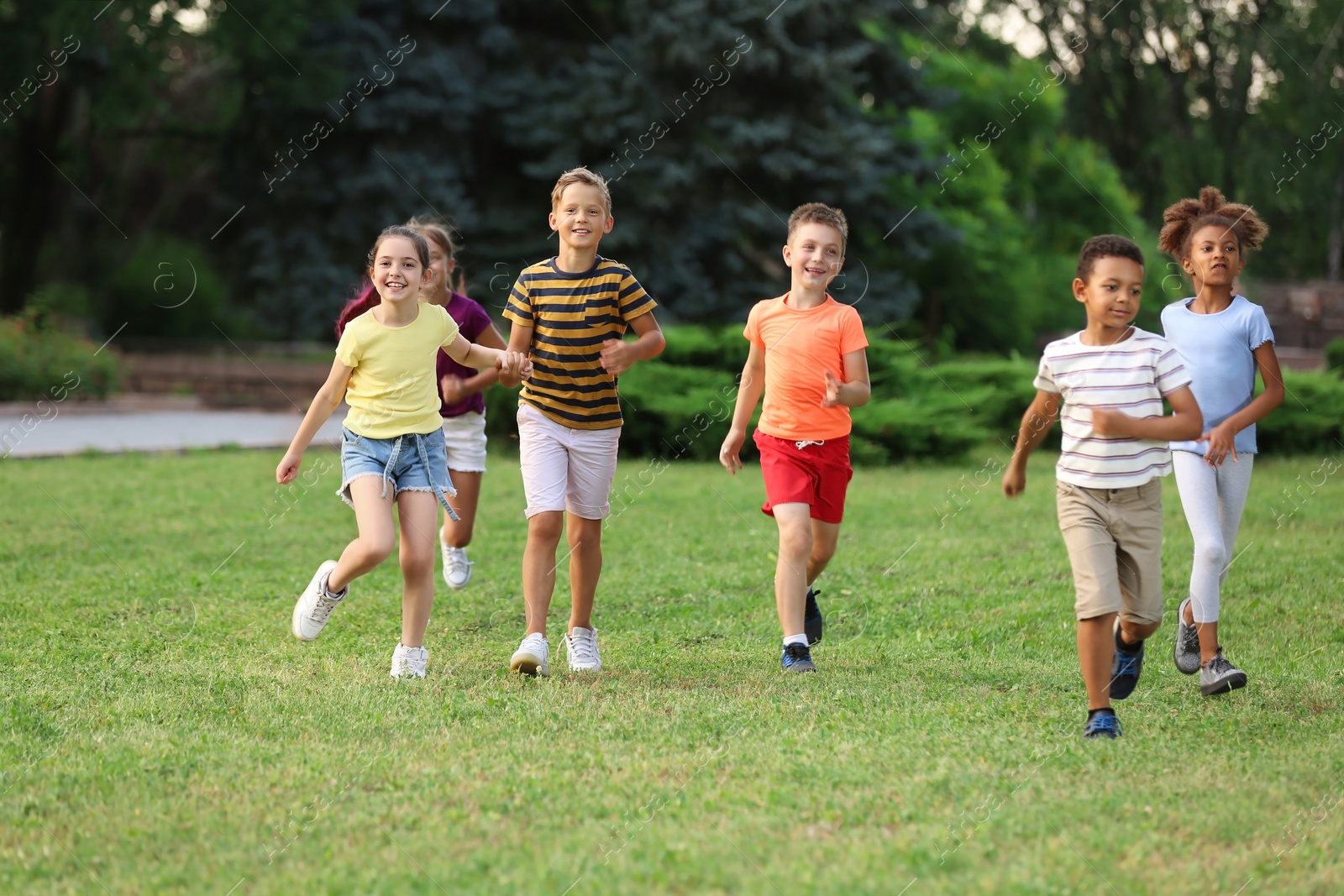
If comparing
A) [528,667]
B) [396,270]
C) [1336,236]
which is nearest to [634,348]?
[396,270]

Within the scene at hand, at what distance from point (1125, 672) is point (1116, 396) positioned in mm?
1171

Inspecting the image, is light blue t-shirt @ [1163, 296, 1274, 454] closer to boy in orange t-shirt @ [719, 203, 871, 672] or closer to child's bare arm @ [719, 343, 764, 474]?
boy in orange t-shirt @ [719, 203, 871, 672]

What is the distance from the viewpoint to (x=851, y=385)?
17.3ft

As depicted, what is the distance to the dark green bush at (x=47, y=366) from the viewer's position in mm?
18094

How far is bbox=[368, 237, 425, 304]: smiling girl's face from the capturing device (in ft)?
17.0

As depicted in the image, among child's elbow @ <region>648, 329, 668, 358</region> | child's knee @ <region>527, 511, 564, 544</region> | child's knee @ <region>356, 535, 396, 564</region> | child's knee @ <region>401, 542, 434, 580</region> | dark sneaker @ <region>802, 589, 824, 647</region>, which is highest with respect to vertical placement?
child's elbow @ <region>648, 329, 668, 358</region>

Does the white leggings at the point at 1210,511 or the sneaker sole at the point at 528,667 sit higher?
the white leggings at the point at 1210,511

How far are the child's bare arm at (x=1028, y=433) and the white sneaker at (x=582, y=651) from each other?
1.85 m

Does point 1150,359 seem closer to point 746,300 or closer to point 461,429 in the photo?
point 461,429

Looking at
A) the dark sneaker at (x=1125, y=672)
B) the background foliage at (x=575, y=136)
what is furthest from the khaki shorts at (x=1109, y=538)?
the background foliage at (x=575, y=136)

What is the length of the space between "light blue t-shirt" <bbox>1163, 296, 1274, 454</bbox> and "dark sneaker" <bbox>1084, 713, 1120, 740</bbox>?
4.16ft

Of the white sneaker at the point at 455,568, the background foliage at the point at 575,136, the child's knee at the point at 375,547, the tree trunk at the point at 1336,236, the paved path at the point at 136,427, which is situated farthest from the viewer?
the tree trunk at the point at 1336,236

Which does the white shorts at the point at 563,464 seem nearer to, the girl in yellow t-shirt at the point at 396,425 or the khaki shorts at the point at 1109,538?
the girl in yellow t-shirt at the point at 396,425

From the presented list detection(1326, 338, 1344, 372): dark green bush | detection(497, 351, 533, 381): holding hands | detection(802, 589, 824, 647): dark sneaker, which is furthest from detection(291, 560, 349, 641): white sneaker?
detection(1326, 338, 1344, 372): dark green bush
